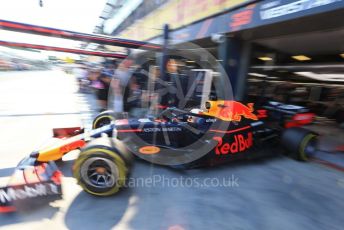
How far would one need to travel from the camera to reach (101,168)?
270cm

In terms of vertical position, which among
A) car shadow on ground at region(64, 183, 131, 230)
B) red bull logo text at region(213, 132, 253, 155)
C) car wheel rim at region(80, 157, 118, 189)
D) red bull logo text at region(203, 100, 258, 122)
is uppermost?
red bull logo text at region(203, 100, 258, 122)

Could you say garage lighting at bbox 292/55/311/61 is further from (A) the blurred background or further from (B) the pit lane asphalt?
(B) the pit lane asphalt

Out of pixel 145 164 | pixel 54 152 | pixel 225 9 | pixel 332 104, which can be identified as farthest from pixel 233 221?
pixel 332 104

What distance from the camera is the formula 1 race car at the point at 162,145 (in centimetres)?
253

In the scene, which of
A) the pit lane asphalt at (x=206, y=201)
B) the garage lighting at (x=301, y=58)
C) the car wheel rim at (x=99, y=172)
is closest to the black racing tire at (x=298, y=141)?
the pit lane asphalt at (x=206, y=201)

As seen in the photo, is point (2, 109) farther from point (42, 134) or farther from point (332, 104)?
point (332, 104)

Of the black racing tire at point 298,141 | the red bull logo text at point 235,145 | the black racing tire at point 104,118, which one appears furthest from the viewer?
the black racing tire at point 104,118

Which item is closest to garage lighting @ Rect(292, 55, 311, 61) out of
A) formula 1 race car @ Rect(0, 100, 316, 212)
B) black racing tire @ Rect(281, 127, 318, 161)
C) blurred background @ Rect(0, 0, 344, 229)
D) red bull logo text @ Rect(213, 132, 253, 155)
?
blurred background @ Rect(0, 0, 344, 229)

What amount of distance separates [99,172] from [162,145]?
1.03 meters

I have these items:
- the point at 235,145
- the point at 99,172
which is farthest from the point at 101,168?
the point at 235,145

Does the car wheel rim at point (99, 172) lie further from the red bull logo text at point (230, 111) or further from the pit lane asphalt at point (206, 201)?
the red bull logo text at point (230, 111)

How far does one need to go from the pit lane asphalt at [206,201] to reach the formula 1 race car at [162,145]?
159 mm

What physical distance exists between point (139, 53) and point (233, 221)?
718 centimetres

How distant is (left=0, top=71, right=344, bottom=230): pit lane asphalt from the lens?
2.39 meters
